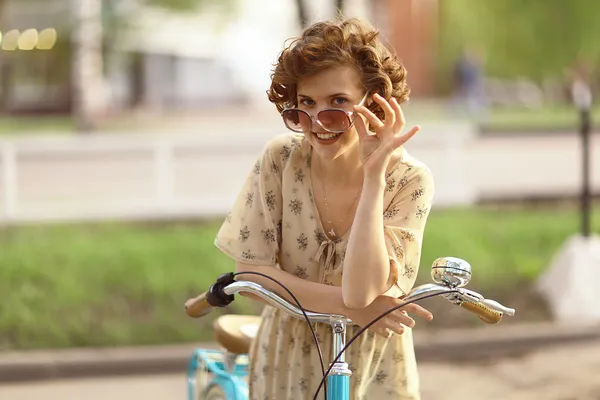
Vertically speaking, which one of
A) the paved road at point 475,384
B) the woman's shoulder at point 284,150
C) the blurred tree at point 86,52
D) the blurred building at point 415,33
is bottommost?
the paved road at point 475,384

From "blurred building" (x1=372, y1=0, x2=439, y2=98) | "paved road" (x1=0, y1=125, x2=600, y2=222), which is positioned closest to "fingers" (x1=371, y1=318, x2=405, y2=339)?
"paved road" (x1=0, y1=125, x2=600, y2=222)

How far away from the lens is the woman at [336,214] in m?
2.60

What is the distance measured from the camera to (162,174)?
10812 mm

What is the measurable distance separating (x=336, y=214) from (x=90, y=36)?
75.1ft

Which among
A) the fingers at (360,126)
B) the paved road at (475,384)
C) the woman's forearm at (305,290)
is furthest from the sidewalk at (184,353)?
the fingers at (360,126)

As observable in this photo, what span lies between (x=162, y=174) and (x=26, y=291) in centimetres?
296

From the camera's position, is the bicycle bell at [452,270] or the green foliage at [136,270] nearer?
the bicycle bell at [452,270]

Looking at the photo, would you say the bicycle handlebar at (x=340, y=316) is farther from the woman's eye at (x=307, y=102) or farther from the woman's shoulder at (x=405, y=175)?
the woman's eye at (x=307, y=102)

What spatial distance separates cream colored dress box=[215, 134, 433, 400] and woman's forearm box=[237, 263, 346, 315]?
0.06 metres

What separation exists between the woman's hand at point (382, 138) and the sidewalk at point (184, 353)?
490cm

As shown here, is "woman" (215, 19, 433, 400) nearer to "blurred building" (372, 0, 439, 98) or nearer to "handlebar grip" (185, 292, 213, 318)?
"handlebar grip" (185, 292, 213, 318)

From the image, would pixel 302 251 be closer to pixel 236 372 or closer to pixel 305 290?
pixel 305 290

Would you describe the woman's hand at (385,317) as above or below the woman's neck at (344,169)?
below

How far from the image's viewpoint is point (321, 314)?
107 inches
